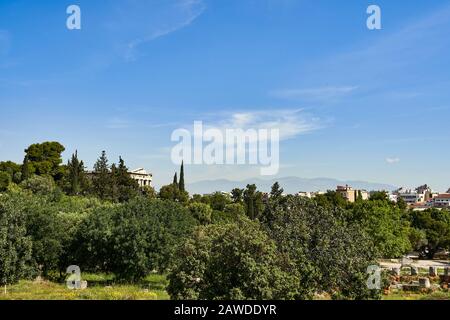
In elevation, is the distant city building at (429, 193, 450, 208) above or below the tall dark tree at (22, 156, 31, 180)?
below

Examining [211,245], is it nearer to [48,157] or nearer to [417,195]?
[48,157]

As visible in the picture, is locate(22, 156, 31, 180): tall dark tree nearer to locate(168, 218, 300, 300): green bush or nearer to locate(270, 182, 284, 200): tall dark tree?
locate(270, 182, 284, 200): tall dark tree

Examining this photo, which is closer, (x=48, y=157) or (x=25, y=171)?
(x=25, y=171)

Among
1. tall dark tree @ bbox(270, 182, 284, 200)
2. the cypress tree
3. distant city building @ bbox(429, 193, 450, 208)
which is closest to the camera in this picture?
the cypress tree

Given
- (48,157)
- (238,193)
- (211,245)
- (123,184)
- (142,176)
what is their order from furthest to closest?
(142,176) < (238,193) < (48,157) < (123,184) < (211,245)

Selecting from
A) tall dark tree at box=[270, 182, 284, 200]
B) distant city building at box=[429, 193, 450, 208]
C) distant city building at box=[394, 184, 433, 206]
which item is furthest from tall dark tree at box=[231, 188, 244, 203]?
distant city building at box=[394, 184, 433, 206]

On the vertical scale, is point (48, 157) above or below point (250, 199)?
above

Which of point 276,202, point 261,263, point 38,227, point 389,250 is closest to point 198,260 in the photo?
point 261,263

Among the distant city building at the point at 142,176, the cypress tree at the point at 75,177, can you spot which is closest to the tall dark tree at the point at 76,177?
the cypress tree at the point at 75,177

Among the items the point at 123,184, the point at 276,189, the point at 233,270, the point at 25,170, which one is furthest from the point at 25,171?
the point at 233,270

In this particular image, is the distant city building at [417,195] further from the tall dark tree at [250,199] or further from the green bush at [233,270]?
the green bush at [233,270]

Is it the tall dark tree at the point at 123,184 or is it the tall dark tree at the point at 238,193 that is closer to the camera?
the tall dark tree at the point at 123,184

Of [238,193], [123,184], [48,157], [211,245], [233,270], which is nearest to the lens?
[233,270]
